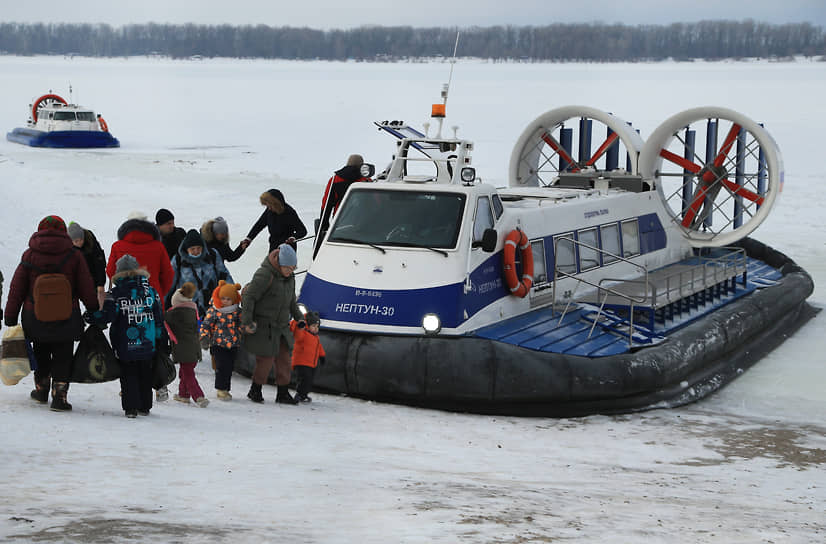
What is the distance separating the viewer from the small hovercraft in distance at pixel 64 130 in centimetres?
2548

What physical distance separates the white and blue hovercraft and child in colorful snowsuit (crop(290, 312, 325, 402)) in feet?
0.97

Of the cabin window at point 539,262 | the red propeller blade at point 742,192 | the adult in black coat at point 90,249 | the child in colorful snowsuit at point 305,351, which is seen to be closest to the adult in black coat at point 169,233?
the adult in black coat at point 90,249

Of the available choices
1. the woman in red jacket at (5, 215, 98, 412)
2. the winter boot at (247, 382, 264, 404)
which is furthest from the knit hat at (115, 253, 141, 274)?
the winter boot at (247, 382, 264, 404)

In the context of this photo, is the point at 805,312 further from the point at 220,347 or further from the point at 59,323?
the point at 59,323

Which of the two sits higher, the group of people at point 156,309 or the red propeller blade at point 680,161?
the red propeller blade at point 680,161

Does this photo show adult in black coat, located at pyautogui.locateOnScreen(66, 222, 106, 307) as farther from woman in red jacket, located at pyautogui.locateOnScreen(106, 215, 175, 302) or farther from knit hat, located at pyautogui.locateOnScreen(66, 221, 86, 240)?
woman in red jacket, located at pyautogui.locateOnScreen(106, 215, 175, 302)

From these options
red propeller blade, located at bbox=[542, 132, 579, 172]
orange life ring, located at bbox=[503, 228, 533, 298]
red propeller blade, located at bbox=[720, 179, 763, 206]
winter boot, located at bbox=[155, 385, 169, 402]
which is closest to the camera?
winter boot, located at bbox=[155, 385, 169, 402]

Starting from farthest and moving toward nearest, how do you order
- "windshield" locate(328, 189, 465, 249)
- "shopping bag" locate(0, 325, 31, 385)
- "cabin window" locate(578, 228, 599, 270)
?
"cabin window" locate(578, 228, 599, 270)
"windshield" locate(328, 189, 465, 249)
"shopping bag" locate(0, 325, 31, 385)

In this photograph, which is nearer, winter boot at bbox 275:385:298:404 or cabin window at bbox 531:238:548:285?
winter boot at bbox 275:385:298:404

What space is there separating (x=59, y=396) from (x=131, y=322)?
1.64 ft

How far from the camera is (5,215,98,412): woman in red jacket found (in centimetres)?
475

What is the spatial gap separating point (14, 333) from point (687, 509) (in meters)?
3.11

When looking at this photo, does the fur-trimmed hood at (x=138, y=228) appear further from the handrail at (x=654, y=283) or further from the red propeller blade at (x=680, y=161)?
the red propeller blade at (x=680, y=161)

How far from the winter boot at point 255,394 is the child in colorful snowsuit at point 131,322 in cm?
94
